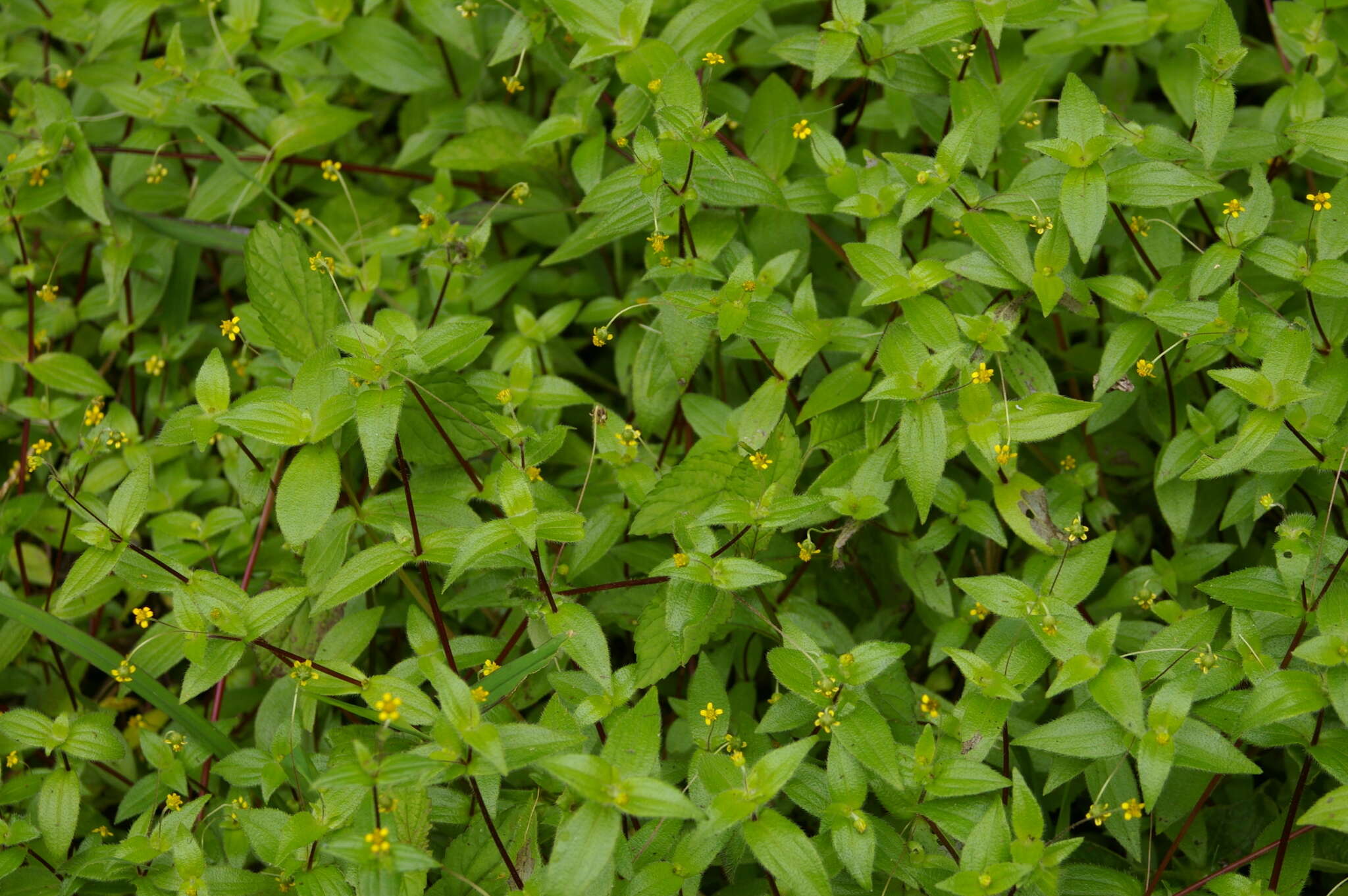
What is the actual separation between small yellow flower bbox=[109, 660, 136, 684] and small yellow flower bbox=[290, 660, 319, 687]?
A: 0.43 meters

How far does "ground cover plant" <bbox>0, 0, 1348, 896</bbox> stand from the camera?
2.30 m

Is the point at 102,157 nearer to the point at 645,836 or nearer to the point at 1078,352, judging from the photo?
the point at 645,836

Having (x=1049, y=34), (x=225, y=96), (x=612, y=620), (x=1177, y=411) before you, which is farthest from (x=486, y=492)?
(x=1049, y=34)

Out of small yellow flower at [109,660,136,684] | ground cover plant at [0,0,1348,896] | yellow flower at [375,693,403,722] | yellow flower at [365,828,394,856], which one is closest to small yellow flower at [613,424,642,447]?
ground cover plant at [0,0,1348,896]

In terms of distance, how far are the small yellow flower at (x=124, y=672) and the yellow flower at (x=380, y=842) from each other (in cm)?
89

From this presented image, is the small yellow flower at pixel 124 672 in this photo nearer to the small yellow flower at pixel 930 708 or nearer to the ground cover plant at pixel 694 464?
the ground cover plant at pixel 694 464

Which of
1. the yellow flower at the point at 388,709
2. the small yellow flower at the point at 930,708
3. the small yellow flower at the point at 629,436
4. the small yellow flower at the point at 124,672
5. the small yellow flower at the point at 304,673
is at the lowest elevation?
the small yellow flower at the point at 124,672

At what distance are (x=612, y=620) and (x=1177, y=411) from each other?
1558 mm

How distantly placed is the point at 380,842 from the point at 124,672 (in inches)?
36.6

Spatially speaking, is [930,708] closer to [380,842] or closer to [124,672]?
[380,842]

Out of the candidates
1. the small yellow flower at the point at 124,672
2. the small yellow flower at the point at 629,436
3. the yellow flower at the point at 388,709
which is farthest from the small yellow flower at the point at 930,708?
the small yellow flower at the point at 124,672

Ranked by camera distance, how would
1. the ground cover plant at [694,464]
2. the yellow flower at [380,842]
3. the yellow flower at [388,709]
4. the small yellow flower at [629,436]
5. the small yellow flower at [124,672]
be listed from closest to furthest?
1. the yellow flower at [380,842]
2. the yellow flower at [388,709]
3. the ground cover plant at [694,464]
4. the small yellow flower at [124,672]
5. the small yellow flower at [629,436]

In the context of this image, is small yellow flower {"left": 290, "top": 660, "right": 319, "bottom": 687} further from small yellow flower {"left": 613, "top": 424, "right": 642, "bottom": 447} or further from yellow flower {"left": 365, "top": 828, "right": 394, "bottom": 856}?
small yellow flower {"left": 613, "top": 424, "right": 642, "bottom": 447}

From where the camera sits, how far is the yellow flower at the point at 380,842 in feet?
6.43
